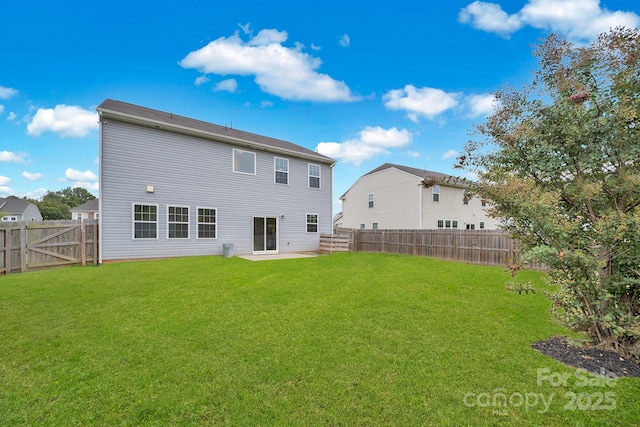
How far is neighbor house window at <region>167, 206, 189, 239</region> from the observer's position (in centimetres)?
1098

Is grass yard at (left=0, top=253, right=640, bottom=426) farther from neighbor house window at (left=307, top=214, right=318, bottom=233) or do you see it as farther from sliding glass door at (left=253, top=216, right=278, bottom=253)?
neighbor house window at (left=307, top=214, right=318, bottom=233)

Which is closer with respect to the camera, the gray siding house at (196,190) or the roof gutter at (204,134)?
the roof gutter at (204,134)

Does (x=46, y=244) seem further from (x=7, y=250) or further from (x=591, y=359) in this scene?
(x=591, y=359)

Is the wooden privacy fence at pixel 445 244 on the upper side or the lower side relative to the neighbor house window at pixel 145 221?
lower

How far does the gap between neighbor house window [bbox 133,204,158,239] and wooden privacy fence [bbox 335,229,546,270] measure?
9.74 metres

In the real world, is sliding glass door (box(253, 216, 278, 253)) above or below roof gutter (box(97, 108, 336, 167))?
below

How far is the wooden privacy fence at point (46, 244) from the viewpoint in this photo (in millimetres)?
7906

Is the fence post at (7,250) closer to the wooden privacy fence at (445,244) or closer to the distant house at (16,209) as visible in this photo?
the wooden privacy fence at (445,244)

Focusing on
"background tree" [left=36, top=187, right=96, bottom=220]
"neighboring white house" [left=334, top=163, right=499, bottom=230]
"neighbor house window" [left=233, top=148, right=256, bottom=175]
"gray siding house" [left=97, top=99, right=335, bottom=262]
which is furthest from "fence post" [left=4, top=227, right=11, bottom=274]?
"background tree" [left=36, top=187, right=96, bottom=220]

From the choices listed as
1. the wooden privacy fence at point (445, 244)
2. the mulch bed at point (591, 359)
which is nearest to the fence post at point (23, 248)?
the mulch bed at point (591, 359)

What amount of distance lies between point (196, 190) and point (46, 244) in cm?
494

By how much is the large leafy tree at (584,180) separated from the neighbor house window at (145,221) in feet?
36.7

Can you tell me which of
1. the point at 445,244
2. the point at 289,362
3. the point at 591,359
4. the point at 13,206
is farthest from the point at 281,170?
the point at 13,206

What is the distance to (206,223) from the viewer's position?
1184cm
